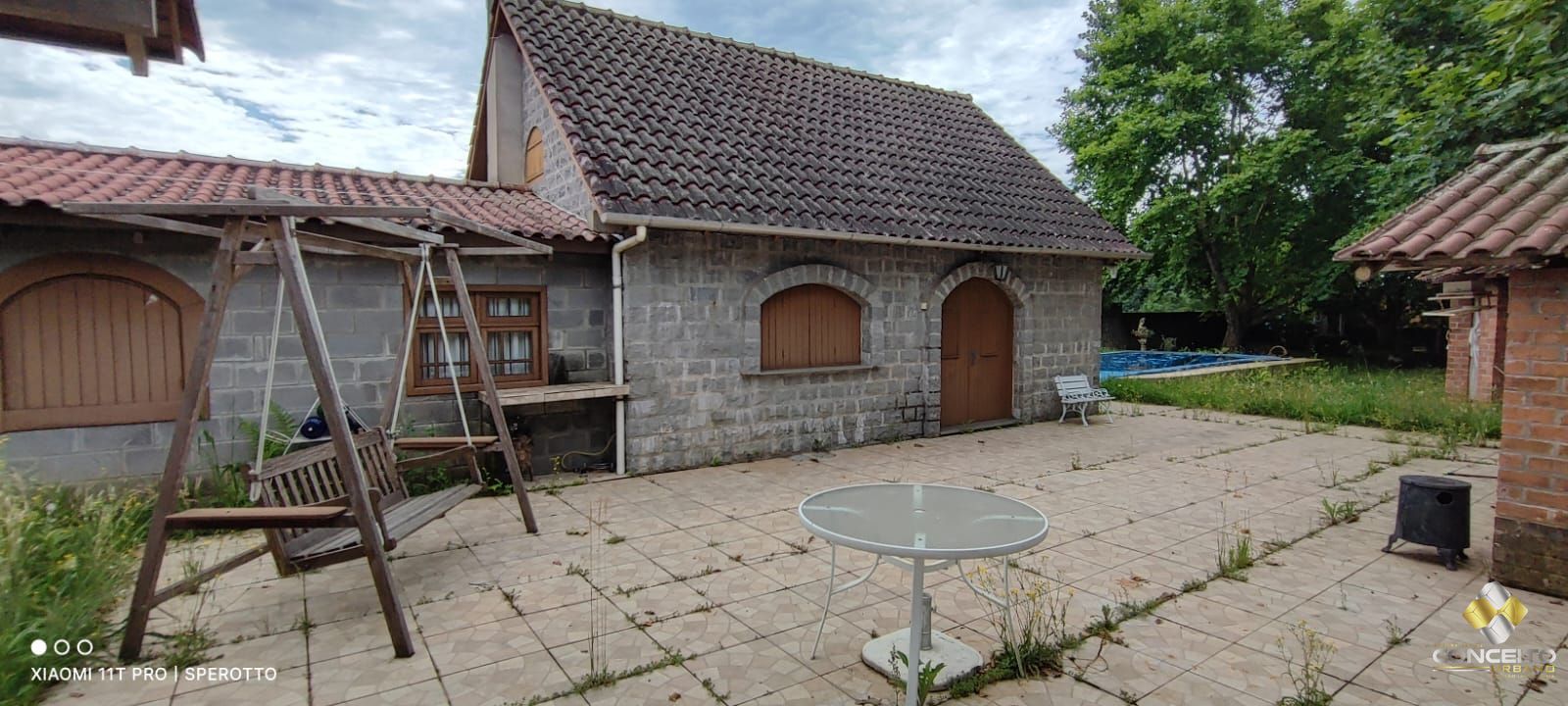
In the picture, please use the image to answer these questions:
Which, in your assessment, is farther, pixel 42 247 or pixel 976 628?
pixel 42 247

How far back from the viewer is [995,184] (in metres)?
11.2

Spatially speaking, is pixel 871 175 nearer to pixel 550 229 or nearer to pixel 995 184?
pixel 995 184

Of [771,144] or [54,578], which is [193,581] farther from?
[771,144]

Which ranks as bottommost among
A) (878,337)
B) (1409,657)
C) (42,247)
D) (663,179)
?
(1409,657)

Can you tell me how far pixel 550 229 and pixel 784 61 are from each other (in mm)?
6050

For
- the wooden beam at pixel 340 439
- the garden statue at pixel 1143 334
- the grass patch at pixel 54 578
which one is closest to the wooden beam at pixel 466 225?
the wooden beam at pixel 340 439

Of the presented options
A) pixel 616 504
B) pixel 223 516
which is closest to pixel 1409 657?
pixel 616 504

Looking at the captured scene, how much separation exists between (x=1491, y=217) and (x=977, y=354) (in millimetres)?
6266

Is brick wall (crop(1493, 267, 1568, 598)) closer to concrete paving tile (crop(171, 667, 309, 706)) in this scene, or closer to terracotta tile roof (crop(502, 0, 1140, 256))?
terracotta tile roof (crop(502, 0, 1140, 256))

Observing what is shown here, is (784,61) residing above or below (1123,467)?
above

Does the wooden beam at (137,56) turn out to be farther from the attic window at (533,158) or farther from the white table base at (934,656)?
the attic window at (533,158)

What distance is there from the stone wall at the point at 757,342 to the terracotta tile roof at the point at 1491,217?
16.5 feet

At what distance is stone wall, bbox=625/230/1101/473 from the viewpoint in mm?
7750

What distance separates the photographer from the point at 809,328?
8.94 metres
